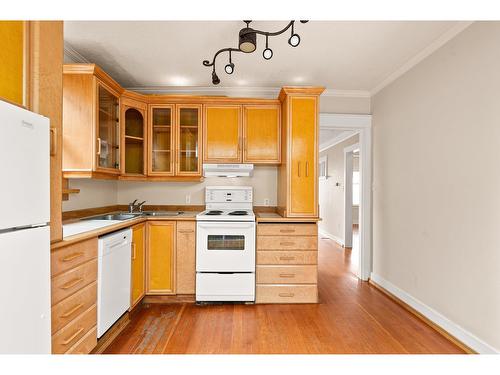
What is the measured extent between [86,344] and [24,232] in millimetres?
1094

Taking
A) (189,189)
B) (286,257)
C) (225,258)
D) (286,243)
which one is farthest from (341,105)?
(225,258)

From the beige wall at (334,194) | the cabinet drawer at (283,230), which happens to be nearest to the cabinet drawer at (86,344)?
the cabinet drawer at (283,230)

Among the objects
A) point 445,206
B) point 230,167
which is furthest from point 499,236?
point 230,167

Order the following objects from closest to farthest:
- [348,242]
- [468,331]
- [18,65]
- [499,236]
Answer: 1. [18,65]
2. [499,236]
3. [468,331]
4. [348,242]

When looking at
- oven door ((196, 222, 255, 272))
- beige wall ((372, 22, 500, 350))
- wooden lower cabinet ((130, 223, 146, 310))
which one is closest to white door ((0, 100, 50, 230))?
wooden lower cabinet ((130, 223, 146, 310))

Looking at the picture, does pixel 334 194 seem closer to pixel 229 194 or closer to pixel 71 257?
pixel 229 194

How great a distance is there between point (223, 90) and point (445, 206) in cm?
277

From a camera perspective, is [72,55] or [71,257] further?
[72,55]

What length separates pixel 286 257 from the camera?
115 inches

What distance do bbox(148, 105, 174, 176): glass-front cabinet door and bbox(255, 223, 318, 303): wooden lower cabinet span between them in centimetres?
137

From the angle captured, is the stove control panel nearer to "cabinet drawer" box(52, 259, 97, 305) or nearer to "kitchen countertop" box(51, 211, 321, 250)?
"kitchen countertop" box(51, 211, 321, 250)
